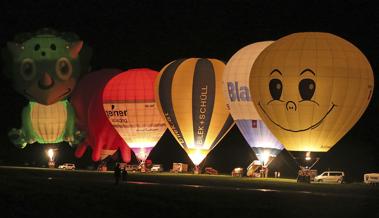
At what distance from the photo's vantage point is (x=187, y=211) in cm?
2931

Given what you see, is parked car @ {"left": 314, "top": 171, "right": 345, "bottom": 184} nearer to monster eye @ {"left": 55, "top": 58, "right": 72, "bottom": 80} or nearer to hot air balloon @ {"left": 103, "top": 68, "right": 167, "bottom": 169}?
hot air balloon @ {"left": 103, "top": 68, "right": 167, "bottom": 169}

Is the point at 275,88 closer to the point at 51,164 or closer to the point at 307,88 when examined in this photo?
the point at 307,88

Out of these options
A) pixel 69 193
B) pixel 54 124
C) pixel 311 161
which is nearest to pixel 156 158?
pixel 54 124

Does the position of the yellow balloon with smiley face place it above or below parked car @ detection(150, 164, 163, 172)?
above

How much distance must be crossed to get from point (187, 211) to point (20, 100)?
67.4 metres

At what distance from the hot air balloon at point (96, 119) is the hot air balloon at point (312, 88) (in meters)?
20.2

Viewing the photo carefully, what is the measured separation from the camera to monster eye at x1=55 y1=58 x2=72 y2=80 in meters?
58.4

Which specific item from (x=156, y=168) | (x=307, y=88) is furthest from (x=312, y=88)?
(x=156, y=168)

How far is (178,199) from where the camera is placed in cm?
3375

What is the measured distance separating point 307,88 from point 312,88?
0.80ft

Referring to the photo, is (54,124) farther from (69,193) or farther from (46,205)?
(46,205)

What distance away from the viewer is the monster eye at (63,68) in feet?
192

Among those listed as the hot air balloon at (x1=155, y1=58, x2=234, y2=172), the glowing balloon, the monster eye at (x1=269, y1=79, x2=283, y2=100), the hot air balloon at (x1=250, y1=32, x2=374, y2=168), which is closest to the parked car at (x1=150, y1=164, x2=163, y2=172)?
the hot air balloon at (x1=155, y1=58, x2=234, y2=172)

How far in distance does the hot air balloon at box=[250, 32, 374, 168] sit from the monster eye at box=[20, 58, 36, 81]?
1784cm
